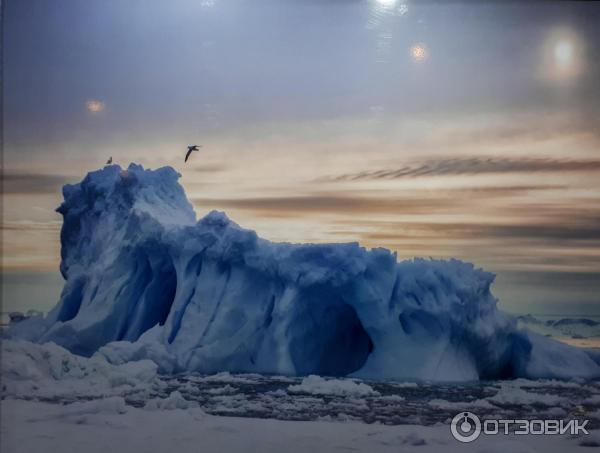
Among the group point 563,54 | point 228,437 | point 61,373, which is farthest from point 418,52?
point 61,373

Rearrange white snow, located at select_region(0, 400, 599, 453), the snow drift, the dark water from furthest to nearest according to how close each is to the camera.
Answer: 1. the snow drift
2. the dark water
3. white snow, located at select_region(0, 400, 599, 453)

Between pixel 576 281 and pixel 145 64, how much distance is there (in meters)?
2.58

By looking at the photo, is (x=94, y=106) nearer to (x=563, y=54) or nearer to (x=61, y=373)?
(x=61, y=373)

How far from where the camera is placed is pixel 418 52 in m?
4.26

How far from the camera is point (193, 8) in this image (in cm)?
432

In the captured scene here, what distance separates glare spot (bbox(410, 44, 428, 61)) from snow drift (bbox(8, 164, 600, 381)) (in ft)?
3.51

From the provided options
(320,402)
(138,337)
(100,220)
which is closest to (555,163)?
(320,402)

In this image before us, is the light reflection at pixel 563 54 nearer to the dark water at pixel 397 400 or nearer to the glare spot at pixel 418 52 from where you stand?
the glare spot at pixel 418 52

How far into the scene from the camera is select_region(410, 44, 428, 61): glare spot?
4250 mm

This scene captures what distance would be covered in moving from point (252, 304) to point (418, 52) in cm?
178

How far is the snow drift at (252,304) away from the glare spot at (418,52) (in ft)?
3.51

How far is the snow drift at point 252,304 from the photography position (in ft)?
14.8

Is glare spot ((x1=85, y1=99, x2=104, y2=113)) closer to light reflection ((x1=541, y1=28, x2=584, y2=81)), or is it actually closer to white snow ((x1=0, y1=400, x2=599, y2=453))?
white snow ((x1=0, y1=400, x2=599, y2=453))

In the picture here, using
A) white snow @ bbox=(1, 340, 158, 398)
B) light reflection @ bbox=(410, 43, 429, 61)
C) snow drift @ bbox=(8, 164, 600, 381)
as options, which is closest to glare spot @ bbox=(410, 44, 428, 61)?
light reflection @ bbox=(410, 43, 429, 61)
